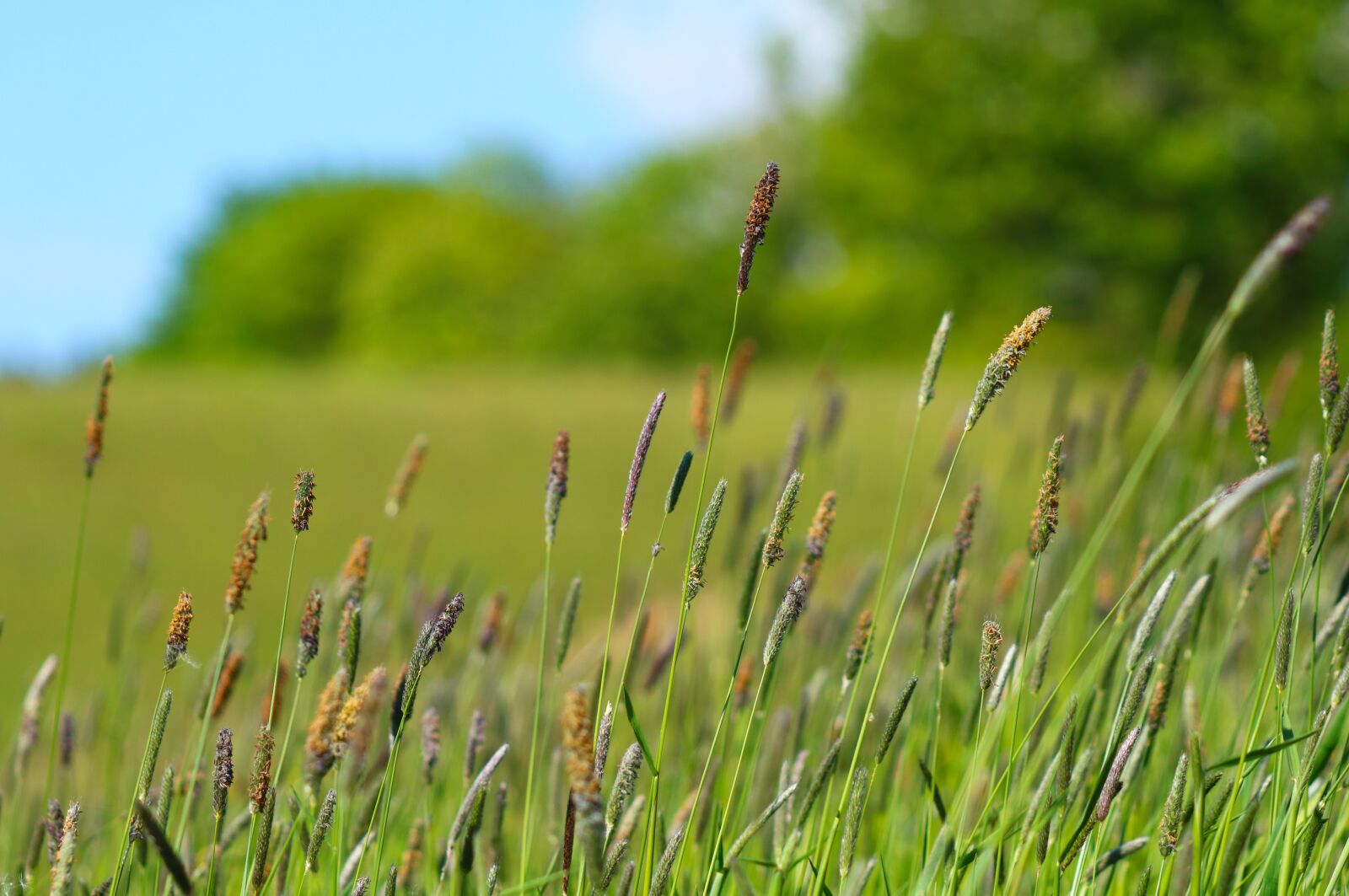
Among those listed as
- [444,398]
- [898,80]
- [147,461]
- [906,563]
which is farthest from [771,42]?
[906,563]

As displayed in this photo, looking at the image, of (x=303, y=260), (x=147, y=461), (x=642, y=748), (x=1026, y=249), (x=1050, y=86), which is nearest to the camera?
(x=642, y=748)

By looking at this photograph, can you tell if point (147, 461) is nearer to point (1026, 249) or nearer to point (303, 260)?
point (1026, 249)

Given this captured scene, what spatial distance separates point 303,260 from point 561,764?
39.8 meters

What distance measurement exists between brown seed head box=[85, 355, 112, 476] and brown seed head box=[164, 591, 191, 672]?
391 mm

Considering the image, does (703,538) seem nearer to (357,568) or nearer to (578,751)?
(578,751)

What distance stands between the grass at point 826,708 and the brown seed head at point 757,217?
0.21 metres

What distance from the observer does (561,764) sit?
5.44ft

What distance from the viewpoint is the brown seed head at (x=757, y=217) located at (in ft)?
3.44

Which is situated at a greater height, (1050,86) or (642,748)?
(1050,86)

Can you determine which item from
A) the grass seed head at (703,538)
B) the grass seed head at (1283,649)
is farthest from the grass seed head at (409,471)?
the grass seed head at (1283,649)

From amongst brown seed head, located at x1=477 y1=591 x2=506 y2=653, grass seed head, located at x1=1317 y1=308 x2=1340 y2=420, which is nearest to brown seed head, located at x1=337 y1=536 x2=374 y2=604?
brown seed head, located at x1=477 y1=591 x2=506 y2=653

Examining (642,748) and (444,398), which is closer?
(642,748)

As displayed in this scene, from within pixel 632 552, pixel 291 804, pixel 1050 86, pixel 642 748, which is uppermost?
pixel 1050 86

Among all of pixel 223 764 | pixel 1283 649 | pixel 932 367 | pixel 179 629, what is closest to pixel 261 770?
pixel 223 764
